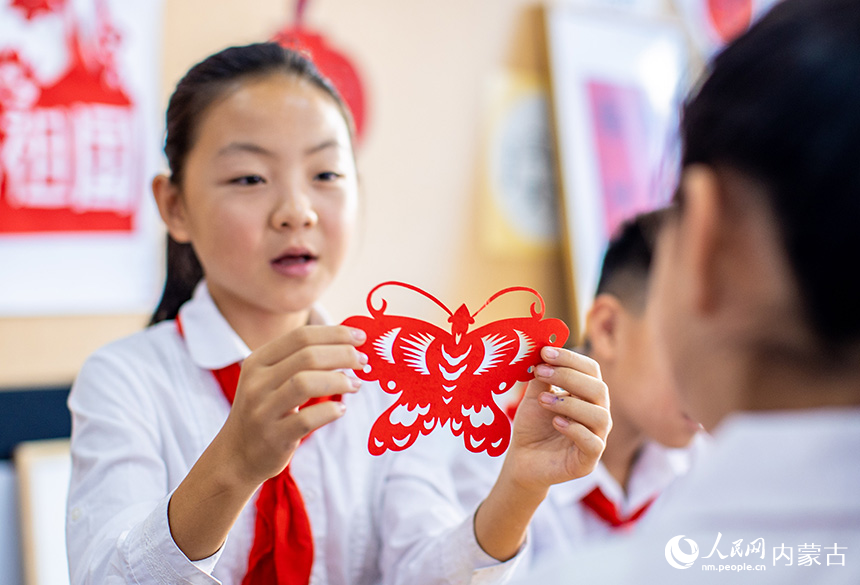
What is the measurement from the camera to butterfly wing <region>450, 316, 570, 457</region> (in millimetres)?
751

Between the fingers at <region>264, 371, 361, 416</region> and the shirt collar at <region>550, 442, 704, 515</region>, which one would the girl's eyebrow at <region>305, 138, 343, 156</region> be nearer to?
the fingers at <region>264, 371, 361, 416</region>

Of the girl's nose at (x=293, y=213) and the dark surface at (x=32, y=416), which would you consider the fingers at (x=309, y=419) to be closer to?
the girl's nose at (x=293, y=213)

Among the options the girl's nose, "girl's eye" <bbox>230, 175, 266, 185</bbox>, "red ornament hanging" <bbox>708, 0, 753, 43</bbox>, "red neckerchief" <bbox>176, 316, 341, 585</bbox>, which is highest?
"red ornament hanging" <bbox>708, 0, 753, 43</bbox>

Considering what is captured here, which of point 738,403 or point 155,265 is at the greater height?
point 738,403

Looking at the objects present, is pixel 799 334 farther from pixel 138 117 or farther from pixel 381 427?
pixel 138 117

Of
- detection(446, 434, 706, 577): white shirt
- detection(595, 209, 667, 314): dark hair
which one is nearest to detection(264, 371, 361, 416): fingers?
detection(446, 434, 706, 577): white shirt

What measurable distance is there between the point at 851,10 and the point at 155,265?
1317mm

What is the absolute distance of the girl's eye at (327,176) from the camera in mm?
863

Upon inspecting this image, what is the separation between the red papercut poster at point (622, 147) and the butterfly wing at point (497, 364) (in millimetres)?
1376

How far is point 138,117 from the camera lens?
1442 mm

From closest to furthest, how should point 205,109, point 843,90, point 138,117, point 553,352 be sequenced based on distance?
point 843,90, point 553,352, point 205,109, point 138,117

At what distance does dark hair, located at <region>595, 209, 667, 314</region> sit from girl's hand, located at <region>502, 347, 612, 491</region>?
1.39ft

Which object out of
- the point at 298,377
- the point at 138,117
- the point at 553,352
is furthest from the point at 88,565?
the point at 138,117

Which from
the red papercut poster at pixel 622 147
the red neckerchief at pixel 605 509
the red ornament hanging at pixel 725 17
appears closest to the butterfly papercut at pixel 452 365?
the red neckerchief at pixel 605 509
